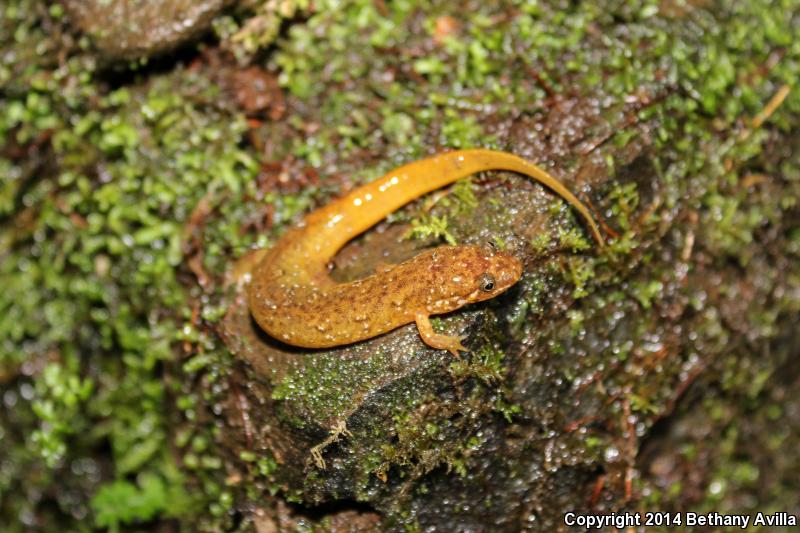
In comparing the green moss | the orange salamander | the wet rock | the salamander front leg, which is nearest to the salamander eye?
the orange salamander

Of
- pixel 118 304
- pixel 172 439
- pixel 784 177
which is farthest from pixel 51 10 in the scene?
pixel 784 177

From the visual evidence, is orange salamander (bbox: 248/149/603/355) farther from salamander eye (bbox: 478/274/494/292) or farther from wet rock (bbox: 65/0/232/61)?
wet rock (bbox: 65/0/232/61)

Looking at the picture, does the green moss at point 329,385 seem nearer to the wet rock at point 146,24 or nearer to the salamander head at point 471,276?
the salamander head at point 471,276

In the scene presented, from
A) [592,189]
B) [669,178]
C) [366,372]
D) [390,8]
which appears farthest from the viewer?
[390,8]

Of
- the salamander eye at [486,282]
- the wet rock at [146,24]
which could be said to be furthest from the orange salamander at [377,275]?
the wet rock at [146,24]

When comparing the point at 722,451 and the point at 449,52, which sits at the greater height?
the point at 449,52

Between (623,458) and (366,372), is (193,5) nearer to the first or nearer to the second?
(366,372)
